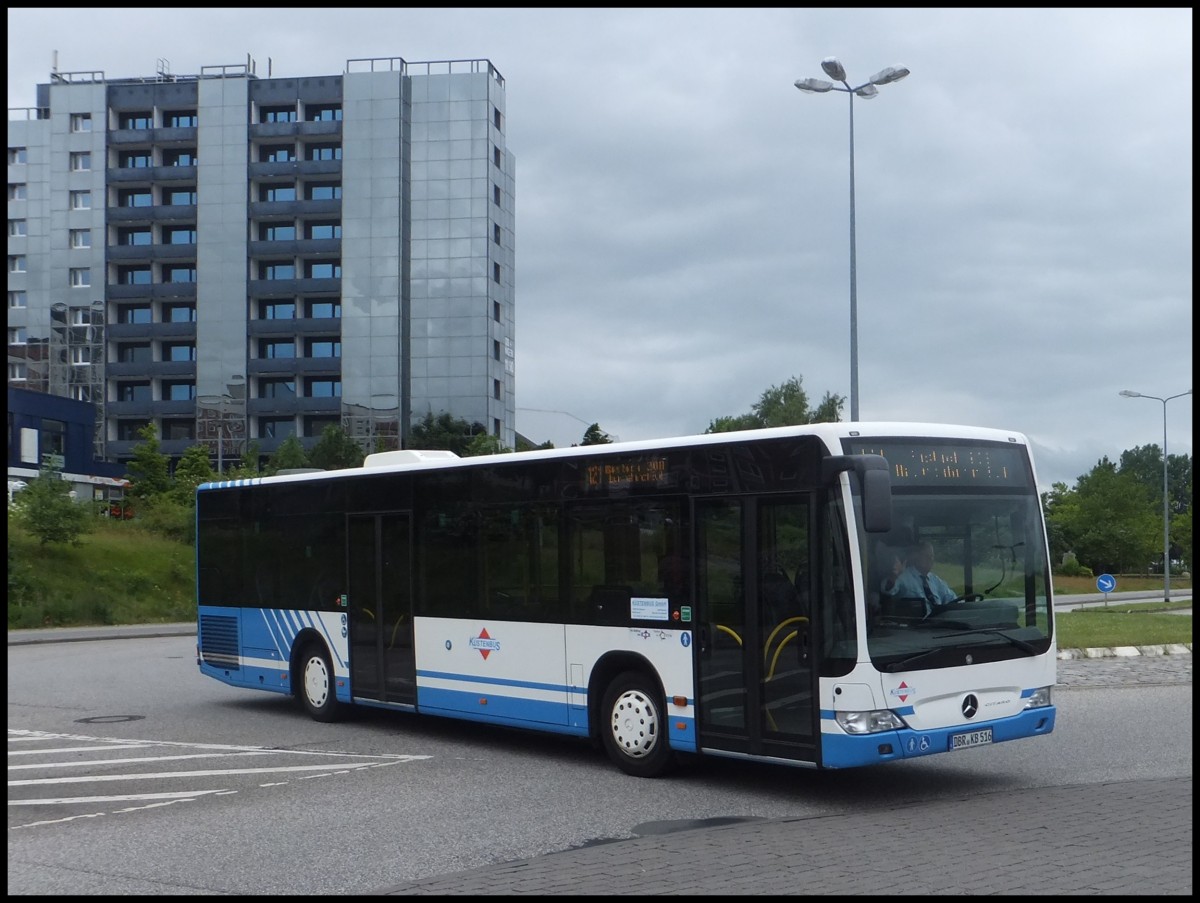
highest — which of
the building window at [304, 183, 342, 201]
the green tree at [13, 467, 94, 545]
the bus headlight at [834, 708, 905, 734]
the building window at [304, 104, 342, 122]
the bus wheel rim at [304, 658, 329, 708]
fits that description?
the building window at [304, 104, 342, 122]

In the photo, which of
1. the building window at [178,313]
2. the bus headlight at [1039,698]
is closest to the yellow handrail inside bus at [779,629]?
the bus headlight at [1039,698]

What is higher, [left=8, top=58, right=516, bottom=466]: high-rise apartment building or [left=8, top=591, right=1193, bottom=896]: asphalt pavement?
A: [left=8, top=58, right=516, bottom=466]: high-rise apartment building

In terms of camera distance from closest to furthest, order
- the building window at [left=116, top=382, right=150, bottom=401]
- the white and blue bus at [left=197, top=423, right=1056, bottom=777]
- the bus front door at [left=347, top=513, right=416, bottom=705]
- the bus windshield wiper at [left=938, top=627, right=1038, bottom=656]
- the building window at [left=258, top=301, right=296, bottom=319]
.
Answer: the white and blue bus at [left=197, top=423, right=1056, bottom=777] < the bus windshield wiper at [left=938, top=627, right=1038, bottom=656] < the bus front door at [left=347, top=513, right=416, bottom=705] < the building window at [left=258, top=301, right=296, bottom=319] < the building window at [left=116, top=382, right=150, bottom=401]

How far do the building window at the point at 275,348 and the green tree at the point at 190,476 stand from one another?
27.4m

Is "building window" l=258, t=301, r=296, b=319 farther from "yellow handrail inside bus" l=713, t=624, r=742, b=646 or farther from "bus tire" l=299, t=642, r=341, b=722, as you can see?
"yellow handrail inside bus" l=713, t=624, r=742, b=646

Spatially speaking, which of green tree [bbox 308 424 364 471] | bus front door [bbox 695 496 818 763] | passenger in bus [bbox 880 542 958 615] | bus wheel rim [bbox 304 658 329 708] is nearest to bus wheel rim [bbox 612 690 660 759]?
bus front door [bbox 695 496 818 763]

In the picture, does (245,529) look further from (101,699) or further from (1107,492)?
(1107,492)

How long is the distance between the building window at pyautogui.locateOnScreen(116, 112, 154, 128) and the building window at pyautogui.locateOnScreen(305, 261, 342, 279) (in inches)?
607

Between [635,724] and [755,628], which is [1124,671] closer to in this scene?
[635,724]

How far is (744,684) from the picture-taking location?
10.4m

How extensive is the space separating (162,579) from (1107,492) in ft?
202

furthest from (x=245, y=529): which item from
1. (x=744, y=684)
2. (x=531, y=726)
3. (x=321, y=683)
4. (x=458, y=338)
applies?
(x=458, y=338)

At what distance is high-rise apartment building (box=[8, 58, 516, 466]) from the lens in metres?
89.7

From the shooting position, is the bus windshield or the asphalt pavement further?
the bus windshield
